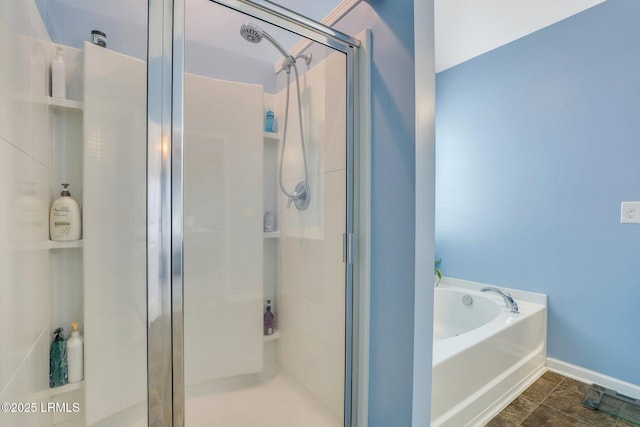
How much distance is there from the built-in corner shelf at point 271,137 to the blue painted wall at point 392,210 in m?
0.41

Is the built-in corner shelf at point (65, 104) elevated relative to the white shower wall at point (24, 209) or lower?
elevated

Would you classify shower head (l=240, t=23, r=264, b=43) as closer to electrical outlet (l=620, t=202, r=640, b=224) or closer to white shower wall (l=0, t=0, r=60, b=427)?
white shower wall (l=0, t=0, r=60, b=427)

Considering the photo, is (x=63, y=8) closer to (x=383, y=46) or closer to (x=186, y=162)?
(x=186, y=162)

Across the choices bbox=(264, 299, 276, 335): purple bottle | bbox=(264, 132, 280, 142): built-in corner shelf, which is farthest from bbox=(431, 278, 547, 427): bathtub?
bbox=(264, 132, 280, 142): built-in corner shelf

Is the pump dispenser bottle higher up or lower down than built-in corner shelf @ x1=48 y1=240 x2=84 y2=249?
higher up

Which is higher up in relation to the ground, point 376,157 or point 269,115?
point 269,115

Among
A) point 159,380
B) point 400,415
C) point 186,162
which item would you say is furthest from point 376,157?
point 159,380

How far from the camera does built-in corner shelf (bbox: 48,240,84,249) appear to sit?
959 millimetres

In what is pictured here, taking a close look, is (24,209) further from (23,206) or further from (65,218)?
(65,218)

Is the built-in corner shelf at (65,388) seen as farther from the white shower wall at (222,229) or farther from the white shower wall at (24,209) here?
the white shower wall at (222,229)

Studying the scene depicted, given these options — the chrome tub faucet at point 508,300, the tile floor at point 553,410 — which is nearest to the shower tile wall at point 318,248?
the tile floor at point 553,410

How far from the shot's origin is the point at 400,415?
40.5 inches

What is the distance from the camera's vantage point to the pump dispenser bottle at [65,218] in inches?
37.8

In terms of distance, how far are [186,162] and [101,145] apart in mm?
333
